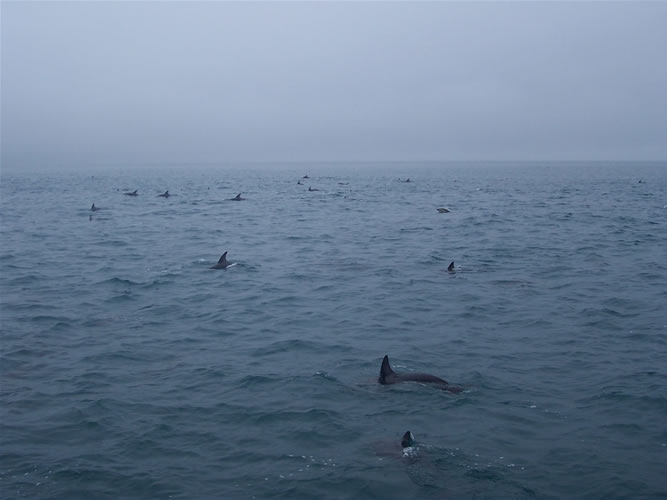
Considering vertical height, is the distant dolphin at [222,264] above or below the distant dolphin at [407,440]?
above

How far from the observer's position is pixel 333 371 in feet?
38.5

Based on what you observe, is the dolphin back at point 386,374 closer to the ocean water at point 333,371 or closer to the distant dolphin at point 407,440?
the ocean water at point 333,371

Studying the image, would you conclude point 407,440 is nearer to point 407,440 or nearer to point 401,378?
point 407,440

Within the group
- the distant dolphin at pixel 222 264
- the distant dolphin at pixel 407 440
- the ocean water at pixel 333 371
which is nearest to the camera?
the ocean water at pixel 333 371

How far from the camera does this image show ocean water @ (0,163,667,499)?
805cm

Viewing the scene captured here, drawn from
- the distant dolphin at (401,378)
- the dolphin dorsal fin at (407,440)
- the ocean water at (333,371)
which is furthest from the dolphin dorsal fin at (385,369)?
the dolphin dorsal fin at (407,440)

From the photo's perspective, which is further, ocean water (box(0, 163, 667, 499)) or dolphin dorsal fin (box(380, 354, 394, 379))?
dolphin dorsal fin (box(380, 354, 394, 379))

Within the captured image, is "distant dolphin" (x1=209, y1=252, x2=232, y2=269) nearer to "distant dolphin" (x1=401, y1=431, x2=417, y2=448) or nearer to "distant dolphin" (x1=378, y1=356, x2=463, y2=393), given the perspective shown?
"distant dolphin" (x1=378, y1=356, x2=463, y2=393)

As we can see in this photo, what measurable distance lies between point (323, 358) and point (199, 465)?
14.9ft

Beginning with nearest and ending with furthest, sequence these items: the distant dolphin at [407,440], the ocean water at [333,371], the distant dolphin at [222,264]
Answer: the ocean water at [333,371], the distant dolphin at [407,440], the distant dolphin at [222,264]

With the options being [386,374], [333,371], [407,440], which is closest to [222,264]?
[333,371]

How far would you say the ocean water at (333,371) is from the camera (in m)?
8.05

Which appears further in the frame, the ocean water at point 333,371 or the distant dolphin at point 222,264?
the distant dolphin at point 222,264

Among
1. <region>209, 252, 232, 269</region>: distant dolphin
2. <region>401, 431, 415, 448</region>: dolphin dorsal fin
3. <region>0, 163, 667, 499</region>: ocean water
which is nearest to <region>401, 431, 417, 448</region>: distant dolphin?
<region>401, 431, 415, 448</region>: dolphin dorsal fin
